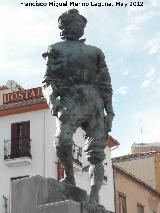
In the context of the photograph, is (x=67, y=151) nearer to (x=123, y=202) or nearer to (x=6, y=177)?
(x=6, y=177)

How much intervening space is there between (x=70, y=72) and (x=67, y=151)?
107 centimetres

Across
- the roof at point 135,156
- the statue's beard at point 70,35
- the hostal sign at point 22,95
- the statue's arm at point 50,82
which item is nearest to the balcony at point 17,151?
the hostal sign at point 22,95

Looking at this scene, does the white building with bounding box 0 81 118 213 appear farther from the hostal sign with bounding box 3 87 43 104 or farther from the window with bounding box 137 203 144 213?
the window with bounding box 137 203 144 213

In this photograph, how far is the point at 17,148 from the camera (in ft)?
112

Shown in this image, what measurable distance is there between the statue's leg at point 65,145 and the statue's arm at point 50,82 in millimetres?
291

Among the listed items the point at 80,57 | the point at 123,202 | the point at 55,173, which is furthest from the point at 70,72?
the point at 123,202

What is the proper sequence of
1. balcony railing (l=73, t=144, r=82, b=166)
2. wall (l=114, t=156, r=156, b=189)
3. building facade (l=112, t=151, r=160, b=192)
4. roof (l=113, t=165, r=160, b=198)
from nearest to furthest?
balcony railing (l=73, t=144, r=82, b=166), roof (l=113, t=165, r=160, b=198), building facade (l=112, t=151, r=160, b=192), wall (l=114, t=156, r=156, b=189)

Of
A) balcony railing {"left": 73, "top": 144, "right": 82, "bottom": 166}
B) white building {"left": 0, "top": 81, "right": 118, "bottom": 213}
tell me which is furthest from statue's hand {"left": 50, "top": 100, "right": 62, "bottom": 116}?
balcony railing {"left": 73, "top": 144, "right": 82, "bottom": 166}

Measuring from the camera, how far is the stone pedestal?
23.5ft

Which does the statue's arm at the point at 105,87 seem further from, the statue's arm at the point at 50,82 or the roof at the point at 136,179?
the roof at the point at 136,179

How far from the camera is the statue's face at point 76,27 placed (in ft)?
27.3

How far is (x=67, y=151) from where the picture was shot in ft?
25.2

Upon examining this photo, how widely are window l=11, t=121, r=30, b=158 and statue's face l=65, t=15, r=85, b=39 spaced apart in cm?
2580

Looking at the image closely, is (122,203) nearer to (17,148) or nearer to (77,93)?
(17,148)
